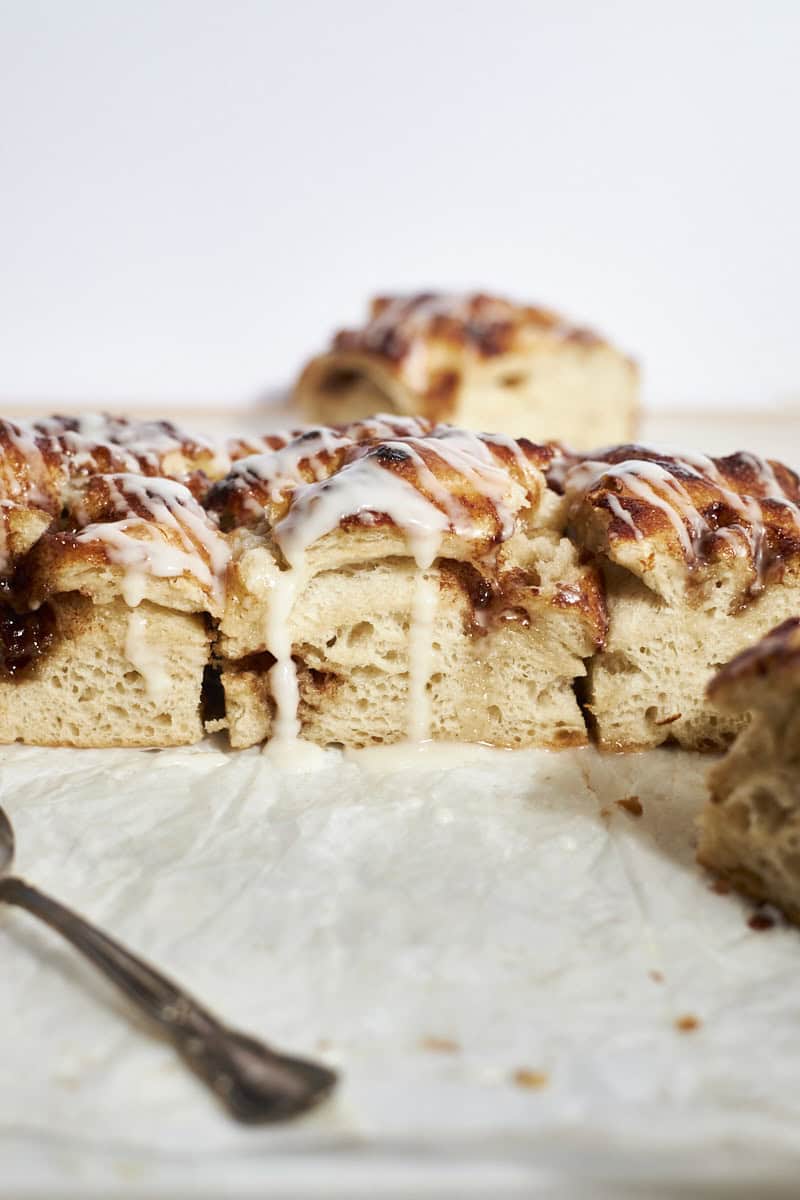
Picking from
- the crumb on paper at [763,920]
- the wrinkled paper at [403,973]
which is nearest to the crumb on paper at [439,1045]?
the wrinkled paper at [403,973]

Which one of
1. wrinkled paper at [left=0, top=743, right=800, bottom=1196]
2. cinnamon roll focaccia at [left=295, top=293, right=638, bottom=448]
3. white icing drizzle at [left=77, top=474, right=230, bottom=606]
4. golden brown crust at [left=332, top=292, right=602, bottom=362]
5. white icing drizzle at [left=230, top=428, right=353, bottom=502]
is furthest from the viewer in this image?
golden brown crust at [left=332, top=292, right=602, bottom=362]

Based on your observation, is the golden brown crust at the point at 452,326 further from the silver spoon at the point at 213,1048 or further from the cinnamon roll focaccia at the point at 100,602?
the silver spoon at the point at 213,1048

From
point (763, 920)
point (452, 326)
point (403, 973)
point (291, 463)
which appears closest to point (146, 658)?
point (291, 463)

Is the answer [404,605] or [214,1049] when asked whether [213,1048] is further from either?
[404,605]

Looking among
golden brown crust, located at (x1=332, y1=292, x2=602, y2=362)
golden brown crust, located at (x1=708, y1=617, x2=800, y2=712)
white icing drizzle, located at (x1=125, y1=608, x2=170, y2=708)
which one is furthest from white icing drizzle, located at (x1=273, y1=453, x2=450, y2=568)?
golden brown crust, located at (x1=332, y1=292, x2=602, y2=362)

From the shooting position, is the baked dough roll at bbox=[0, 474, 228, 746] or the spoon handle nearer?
the spoon handle

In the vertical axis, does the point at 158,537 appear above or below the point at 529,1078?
above

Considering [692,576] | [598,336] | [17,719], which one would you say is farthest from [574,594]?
[598,336]

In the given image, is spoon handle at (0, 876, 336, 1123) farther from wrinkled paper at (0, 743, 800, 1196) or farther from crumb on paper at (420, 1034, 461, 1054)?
crumb on paper at (420, 1034, 461, 1054)
